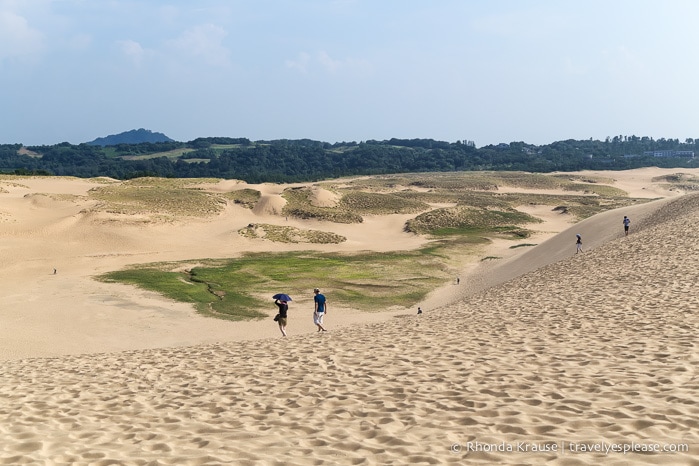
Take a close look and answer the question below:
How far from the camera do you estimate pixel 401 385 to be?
31.9 feet

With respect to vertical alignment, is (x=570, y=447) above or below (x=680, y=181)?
below

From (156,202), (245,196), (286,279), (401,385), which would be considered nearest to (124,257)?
(286,279)

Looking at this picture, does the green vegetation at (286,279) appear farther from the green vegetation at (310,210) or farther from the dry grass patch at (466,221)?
the green vegetation at (310,210)

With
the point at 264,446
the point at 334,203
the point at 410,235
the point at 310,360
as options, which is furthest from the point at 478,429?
the point at 334,203

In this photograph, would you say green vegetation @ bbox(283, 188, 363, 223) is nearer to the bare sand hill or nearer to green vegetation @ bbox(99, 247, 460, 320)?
the bare sand hill

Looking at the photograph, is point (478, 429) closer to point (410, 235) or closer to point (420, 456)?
point (420, 456)

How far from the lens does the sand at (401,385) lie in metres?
7.02

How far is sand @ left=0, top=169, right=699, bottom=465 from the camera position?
7.02 meters

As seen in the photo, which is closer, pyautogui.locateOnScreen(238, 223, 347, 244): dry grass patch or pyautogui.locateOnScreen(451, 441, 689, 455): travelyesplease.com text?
pyautogui.locateOnScreen(451, 441, 689, 455): travelyesplease.com text

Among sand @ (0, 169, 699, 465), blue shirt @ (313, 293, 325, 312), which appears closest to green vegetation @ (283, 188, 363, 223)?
sand @ (0, 169, 699, 465)

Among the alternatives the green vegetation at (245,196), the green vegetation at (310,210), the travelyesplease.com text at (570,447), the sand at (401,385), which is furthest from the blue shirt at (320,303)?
the green vegetation at (245,196)

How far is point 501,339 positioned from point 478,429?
235 inches

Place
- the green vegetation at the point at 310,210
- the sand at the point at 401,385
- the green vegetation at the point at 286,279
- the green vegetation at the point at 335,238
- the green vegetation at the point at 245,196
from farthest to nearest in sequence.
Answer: the green vegetation at the point at 245,196, the green vegetation at the point at 310,210, the green vegetation at the point at 335,238, the green vegetation at the point at 286,279, the sand at the point at 401,385

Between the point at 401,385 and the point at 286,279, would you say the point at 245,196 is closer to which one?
the point at 286,279
